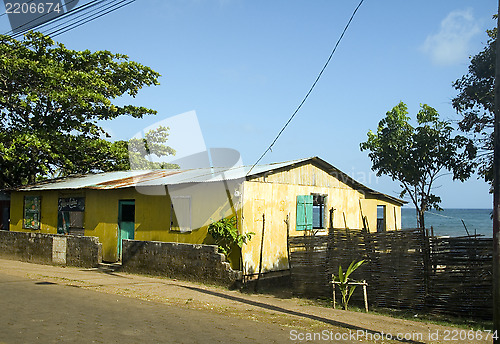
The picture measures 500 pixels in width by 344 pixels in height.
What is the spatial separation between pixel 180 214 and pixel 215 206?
1.47m

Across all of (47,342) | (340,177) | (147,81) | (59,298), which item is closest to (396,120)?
(340,177)

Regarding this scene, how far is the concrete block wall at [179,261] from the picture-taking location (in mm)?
13078

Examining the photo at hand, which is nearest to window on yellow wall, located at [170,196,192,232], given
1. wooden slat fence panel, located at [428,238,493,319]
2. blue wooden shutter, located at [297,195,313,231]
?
blue wooden shutter, located at [297,195,313,231]

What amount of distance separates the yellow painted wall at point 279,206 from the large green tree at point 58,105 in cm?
1127

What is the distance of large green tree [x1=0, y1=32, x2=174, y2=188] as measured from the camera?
21156mm

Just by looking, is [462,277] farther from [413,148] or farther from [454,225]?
[454,225]

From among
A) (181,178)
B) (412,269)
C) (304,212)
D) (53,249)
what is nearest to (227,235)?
(181,178)

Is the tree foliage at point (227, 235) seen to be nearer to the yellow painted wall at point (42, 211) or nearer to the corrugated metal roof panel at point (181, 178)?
the corrugated metal roof panel at point (181, 178)

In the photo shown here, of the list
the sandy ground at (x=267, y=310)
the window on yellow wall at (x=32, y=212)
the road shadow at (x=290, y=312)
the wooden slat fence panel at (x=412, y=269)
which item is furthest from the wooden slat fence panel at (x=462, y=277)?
the window on yellow wall at (x=32, y=212)

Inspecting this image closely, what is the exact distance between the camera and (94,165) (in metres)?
25.0

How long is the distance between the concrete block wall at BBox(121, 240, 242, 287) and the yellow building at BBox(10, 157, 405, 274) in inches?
25.8

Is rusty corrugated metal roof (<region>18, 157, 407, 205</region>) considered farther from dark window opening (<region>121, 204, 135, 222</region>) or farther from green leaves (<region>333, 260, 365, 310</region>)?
green leaves (<region>333, 260, 365, 310</region>)

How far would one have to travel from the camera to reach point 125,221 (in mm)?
16984

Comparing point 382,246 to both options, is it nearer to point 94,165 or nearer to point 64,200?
point 64,200
